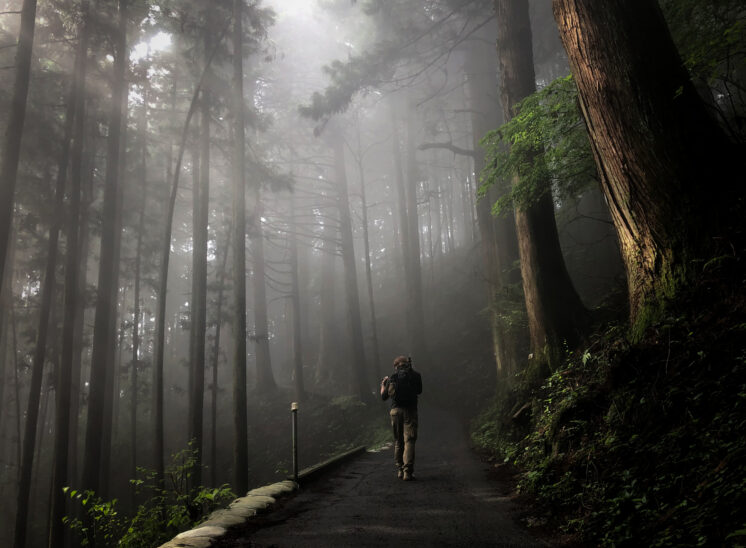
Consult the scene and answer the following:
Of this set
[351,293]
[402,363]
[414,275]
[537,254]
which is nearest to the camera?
[402,363]

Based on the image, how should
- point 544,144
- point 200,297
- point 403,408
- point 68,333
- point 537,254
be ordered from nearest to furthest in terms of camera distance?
point 544,144 → point 403,408 → point 537,254 → point 68,333 → point 200,297

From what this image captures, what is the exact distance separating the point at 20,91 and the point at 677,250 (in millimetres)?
12895

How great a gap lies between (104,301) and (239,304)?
407 cm

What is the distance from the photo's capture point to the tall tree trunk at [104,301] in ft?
35.7

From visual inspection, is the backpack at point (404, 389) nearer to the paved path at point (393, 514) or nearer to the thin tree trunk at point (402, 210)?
A: the paved path at point (393, 514)

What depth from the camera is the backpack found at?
6684mm

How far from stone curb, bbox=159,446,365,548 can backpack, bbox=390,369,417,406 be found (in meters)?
1.95

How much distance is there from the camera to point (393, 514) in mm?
4477

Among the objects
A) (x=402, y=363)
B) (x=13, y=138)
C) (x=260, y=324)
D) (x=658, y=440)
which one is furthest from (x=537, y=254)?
(x=260, y=324)

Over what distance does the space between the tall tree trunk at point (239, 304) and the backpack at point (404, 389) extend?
5.76 meters

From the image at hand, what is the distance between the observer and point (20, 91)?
30.3 ft

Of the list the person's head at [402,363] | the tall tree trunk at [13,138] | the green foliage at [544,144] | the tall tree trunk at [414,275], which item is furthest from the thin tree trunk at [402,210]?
the tall tree trunk at [13,138]

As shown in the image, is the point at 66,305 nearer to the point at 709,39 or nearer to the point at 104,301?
the point at 104,301

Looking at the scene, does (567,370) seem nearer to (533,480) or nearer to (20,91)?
(533,480)
